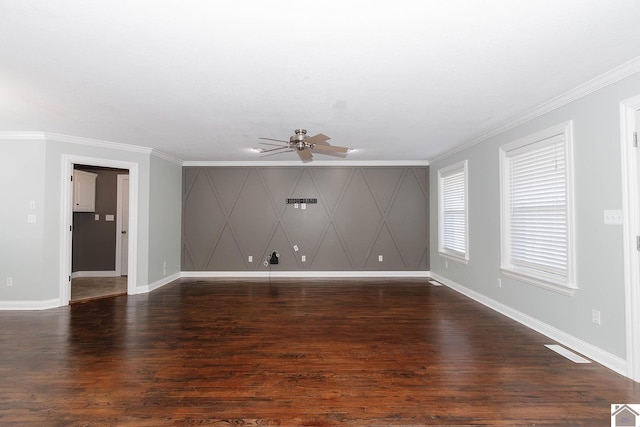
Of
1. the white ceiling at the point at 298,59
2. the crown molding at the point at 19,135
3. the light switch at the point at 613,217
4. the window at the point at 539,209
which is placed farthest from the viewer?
the crown molding at the point at 19,135

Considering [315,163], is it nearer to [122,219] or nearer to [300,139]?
[300,139]

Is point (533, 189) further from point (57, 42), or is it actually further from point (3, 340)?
point (3, 340)

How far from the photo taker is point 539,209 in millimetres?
3543

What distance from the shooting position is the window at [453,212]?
5349 millimetres

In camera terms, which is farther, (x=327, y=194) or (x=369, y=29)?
(x=327, y=194)

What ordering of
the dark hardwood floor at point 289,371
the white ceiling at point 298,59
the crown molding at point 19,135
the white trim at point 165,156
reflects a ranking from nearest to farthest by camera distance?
1. the white ceiling at point 298,59
2. the dark hardwood floor at point 289,371
3. the crown molding at point 19,135
4. the white trim at point 165,156

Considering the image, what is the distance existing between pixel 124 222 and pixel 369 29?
6794 mm

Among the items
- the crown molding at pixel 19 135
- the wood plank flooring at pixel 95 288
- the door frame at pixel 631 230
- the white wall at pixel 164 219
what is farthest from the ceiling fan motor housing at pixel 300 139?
the wood plank flooring at pixel 95 288

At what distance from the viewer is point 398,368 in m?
2.66

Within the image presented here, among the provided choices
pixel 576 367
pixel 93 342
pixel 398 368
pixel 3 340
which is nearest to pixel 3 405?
pixel 93 342

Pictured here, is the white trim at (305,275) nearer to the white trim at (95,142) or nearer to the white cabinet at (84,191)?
the white cabinet at (84,191)

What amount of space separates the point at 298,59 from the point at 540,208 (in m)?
3.12

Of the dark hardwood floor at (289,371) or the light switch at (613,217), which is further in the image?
the light switch at (613,217)

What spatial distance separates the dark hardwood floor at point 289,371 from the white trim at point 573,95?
97.1 inches
